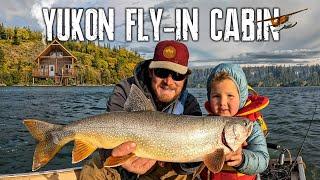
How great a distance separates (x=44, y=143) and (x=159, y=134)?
3.76 feet

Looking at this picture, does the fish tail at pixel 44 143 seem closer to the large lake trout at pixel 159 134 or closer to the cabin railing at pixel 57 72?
the large lake trout at pixel 159 134

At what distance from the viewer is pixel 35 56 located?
78938 mm

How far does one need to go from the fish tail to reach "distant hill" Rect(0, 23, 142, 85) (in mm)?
73638

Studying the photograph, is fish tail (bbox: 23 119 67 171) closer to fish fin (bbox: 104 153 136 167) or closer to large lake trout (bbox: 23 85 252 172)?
large lake trout (bbox: 23 85 252 172)

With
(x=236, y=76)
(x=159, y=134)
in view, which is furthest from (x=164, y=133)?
(x=236, y=76)

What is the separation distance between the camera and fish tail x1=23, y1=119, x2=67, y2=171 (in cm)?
399

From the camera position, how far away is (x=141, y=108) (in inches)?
153

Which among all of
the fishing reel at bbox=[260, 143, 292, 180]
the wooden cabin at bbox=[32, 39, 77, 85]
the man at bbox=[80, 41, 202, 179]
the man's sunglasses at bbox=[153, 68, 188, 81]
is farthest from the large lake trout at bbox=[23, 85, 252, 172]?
the wooden cabin at bbox=[32, 39, 77, 85]

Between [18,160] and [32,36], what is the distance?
256ft

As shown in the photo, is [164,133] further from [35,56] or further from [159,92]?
[35,56]

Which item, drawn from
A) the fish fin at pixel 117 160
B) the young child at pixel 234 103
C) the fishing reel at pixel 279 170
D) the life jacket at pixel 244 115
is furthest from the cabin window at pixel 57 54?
the fish fin at pixel 117 160

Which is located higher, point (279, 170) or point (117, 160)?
point (117, 160)

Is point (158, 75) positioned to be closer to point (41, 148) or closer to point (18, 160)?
point (41, 148)

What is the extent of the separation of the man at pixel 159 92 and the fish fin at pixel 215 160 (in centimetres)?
70
